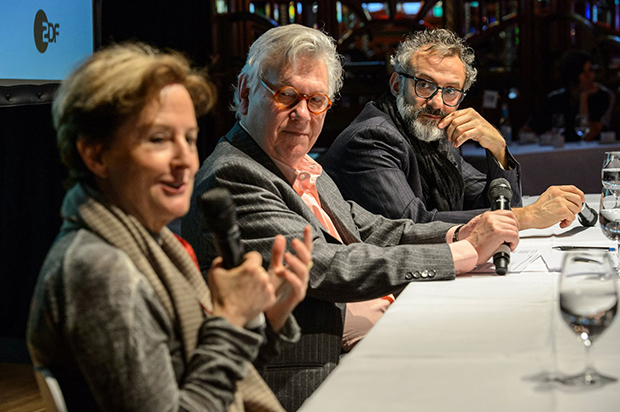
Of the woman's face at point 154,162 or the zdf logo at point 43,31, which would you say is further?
the zdf logo at point 43,31

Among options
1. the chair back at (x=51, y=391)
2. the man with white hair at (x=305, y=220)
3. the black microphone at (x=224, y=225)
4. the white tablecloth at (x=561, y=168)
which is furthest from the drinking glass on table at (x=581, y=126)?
the chair back at (x=51, y=391)

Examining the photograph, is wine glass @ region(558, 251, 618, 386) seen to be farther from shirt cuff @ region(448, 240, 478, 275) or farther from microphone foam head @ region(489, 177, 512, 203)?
microphone foam head @ region(489, 177, 512, 203)

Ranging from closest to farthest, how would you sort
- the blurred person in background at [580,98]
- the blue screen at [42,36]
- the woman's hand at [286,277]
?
the woman's hand at [286,277], the blue screen at [42,36], the blurred person in background at [580,98]

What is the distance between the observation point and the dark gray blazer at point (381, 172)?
8.63 ft

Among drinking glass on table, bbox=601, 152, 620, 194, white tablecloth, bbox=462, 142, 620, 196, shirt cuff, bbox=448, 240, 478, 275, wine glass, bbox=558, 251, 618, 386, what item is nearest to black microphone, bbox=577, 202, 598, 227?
drinking glass on table, bbox=601, 152, 620, 194

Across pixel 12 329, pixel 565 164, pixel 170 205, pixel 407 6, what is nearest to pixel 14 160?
pixel 12 329

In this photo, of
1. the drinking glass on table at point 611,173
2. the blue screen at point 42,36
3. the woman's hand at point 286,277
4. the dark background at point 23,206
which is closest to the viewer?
the woman's hand at point 286,277

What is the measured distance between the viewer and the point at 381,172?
2.67 metres

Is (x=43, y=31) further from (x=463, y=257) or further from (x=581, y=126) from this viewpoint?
(x=581, y=126)

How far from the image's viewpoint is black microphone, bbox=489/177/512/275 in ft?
6.23

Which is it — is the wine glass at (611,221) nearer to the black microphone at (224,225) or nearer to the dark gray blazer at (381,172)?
the dark gray blazer at (381,172)

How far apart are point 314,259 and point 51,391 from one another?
2.83ft

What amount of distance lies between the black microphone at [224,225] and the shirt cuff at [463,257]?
87 centimetres

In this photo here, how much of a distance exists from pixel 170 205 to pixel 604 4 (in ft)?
24.1
